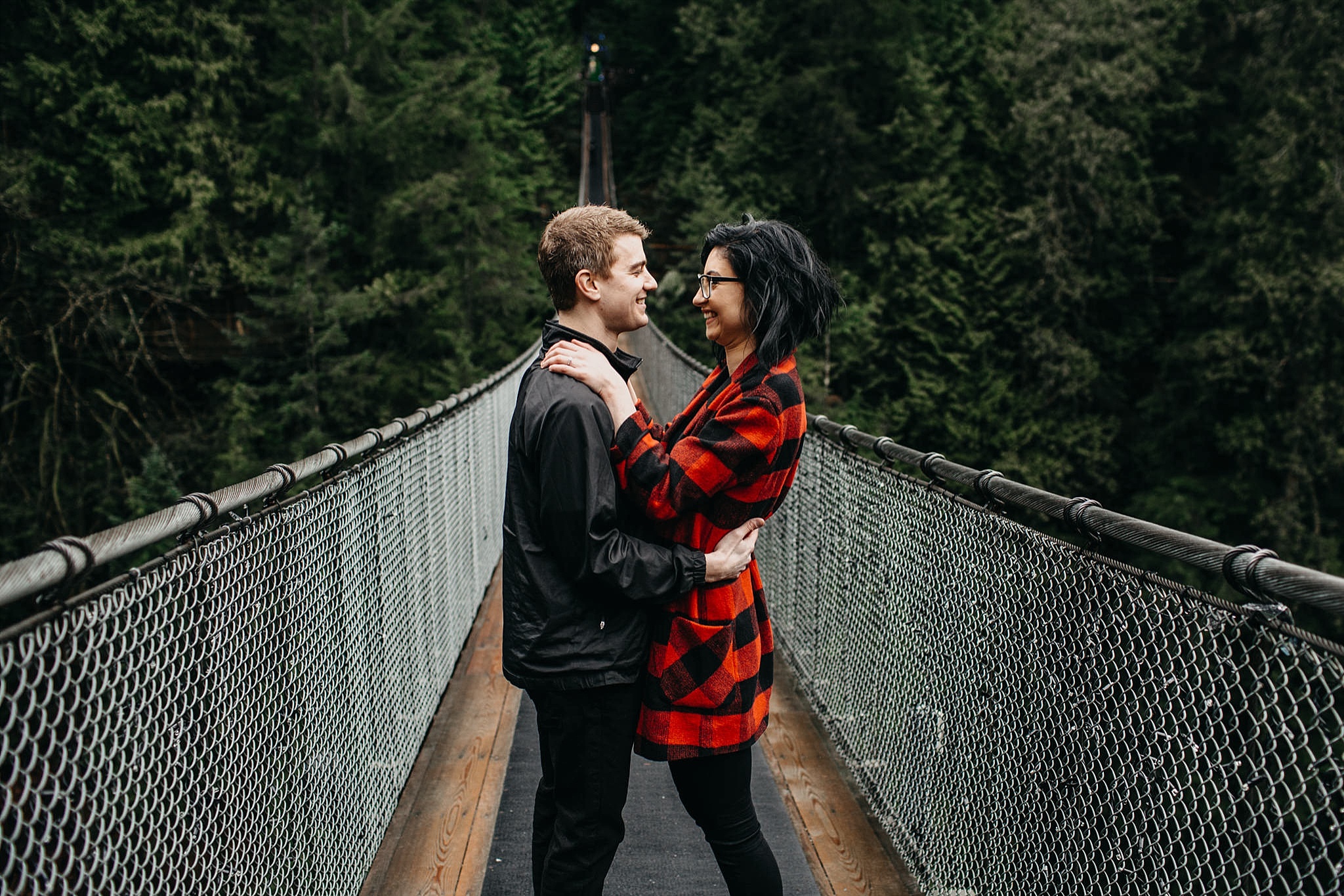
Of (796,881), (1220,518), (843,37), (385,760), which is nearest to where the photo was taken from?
(796,881)

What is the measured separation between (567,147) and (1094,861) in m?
35.6

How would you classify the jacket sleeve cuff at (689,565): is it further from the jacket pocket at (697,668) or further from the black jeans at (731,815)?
the black jeans at (731,815)

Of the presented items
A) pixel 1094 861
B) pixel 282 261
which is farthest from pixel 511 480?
pixel 282 261

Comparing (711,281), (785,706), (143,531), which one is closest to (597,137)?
(785,706)

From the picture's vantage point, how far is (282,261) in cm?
1755

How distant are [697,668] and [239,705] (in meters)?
0.82

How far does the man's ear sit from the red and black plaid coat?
0.80 feet

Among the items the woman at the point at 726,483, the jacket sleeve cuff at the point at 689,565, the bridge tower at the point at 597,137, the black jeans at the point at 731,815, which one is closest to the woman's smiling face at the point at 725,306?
the woman at the point at 726,483

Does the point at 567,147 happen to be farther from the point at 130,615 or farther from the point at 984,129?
the point at 130,615

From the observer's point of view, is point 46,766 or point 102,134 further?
point 102,134

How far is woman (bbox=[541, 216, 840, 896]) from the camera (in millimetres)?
1684

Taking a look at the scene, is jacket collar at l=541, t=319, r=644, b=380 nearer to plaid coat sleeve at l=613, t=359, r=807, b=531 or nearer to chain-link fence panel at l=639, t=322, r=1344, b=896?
plaid coat sleeve at l=613, t=359, r=807, b=531

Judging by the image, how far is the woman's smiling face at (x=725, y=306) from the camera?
1828 mm

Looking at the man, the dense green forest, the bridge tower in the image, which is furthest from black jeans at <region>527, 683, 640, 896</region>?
the bridge tower
